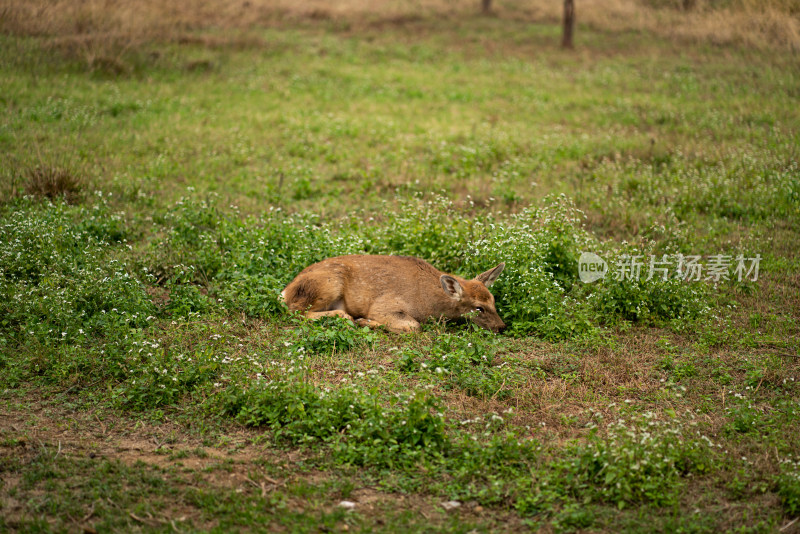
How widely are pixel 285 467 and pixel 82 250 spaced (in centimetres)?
537

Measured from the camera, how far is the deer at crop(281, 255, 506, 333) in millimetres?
8438

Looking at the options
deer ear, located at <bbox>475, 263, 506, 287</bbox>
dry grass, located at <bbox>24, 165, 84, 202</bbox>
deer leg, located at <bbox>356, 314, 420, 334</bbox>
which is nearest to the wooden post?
dry grass, located at <bbox>24, 165, 84, 202</bbox>

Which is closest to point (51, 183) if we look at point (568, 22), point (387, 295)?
point (387, 295)

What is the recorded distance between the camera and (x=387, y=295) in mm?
8578

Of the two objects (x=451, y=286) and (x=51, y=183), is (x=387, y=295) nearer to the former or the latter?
(x=451, y=286)

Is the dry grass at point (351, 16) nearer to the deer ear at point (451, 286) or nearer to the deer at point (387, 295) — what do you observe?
the deer at point (387, 295)

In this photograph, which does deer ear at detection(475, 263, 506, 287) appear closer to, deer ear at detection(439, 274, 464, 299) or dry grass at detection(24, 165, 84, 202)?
deer ear at detection(439, 274, 464, 299)

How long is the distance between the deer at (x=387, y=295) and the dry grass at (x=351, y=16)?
545 inches

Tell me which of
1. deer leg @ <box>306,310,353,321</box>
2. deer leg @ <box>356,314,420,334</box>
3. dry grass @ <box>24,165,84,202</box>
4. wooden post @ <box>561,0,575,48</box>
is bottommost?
deer leg @ <box>356,314,420,334</box>

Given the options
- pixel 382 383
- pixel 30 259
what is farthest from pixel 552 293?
pixel 30 259

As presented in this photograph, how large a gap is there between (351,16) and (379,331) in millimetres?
25740

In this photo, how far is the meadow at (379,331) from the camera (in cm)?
551

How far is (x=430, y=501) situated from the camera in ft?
18.0

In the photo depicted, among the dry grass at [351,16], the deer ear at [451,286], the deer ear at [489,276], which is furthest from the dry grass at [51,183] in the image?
the dry grass at [351,16]
